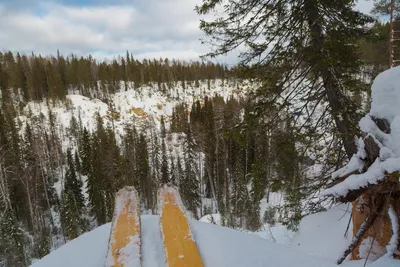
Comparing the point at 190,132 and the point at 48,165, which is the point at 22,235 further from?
the point at 190,132

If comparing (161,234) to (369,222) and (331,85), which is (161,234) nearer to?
(369,222)

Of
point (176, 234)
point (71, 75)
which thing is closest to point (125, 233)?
point (176, 234)

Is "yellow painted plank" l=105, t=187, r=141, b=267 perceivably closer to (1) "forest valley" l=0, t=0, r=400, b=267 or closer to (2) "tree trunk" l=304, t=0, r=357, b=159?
(1) "forest valley" l=0, t=0, r=400, b=267

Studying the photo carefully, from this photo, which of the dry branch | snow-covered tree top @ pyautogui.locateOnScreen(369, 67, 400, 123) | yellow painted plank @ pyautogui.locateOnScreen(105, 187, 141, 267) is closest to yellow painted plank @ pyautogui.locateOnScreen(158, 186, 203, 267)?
yellow painted plank @ pyautogui.locateOnScreen(105, 187, 141, 267)

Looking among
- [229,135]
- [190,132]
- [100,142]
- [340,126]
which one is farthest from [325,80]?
[100,142]

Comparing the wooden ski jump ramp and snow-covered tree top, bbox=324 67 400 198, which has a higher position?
snow-covered tree top, bbox=324 67 400 198

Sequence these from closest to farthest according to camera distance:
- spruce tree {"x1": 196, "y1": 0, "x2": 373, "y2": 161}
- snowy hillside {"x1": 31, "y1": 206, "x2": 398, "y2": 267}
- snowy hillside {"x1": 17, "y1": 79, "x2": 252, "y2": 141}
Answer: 1. snowy hillside {"x1": 31, "y1": 206, "x2": 398, "y2": 267}
2. spruce tree {"x1": 196, "y1": 0, "x2": 373, "y2": 161}
3. snowy hillside {"x1": 17, "y1": 79, "x2": 252, "y2": 141}
